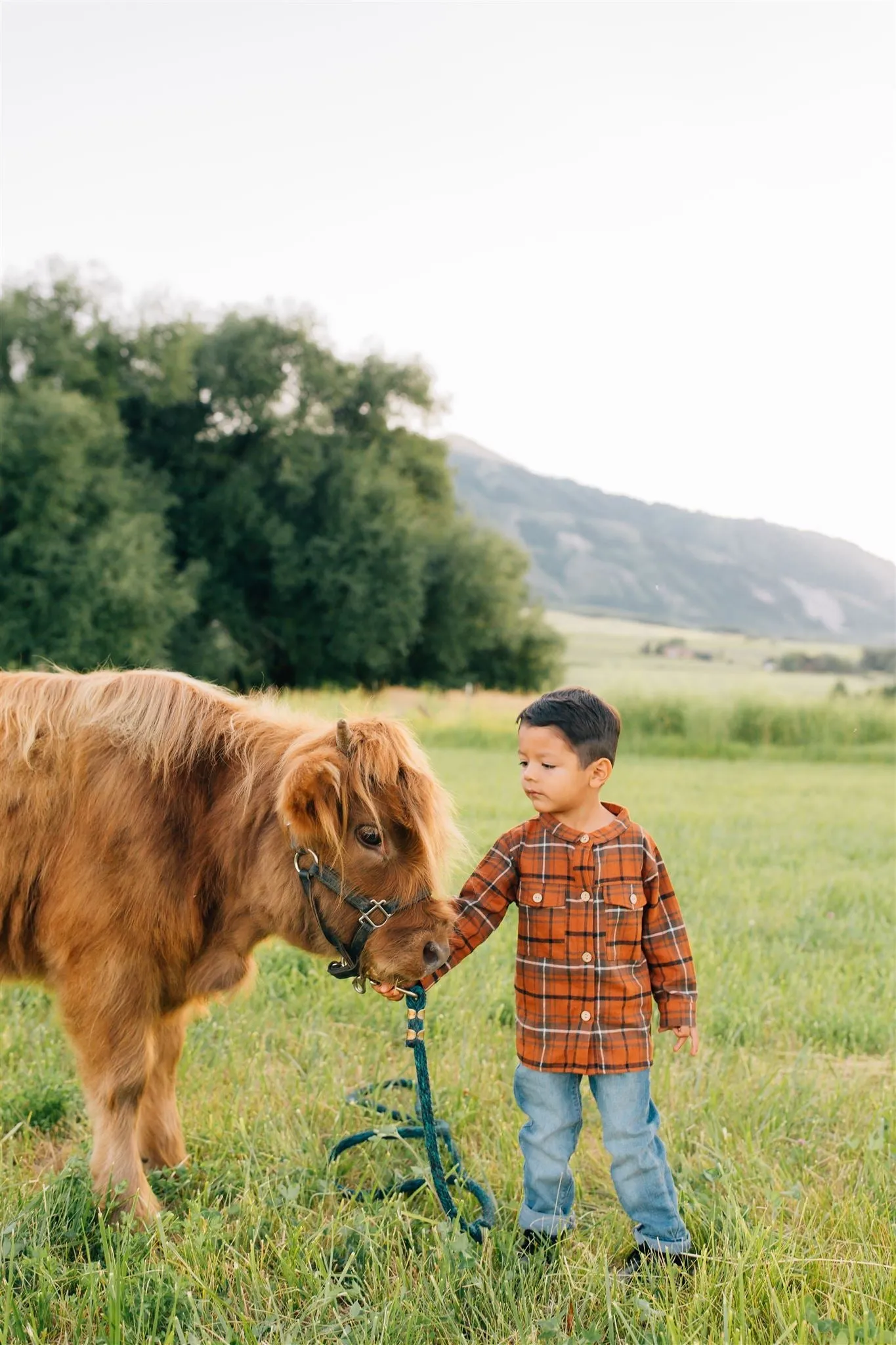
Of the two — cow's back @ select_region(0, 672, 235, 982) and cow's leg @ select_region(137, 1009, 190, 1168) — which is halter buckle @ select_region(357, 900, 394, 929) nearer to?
cow's back @ select_region(0, 672, 235, 982)

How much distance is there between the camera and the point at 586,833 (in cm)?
310

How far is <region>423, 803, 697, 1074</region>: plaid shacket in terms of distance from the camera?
3006 millimetres

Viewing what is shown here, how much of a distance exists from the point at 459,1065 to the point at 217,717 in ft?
6.00

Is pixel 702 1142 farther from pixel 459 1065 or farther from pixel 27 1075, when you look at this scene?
pixel 27 1075

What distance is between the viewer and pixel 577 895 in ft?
10.0

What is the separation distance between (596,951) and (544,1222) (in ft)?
2.74

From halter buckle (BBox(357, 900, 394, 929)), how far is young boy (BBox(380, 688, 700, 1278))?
0.76ft

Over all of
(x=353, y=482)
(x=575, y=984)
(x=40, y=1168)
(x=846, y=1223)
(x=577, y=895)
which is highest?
(x=353, y=482)

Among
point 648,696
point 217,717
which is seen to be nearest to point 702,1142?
point 217,717

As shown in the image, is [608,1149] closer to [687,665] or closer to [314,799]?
[314,799]

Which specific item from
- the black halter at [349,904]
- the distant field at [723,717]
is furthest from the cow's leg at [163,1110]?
the distant field at [723,717]

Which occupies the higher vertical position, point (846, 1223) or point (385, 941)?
point (385, 941)

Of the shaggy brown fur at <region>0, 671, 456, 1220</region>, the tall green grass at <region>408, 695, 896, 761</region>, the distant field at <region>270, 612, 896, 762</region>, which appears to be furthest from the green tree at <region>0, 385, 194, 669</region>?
the shaggy brown fur at <region>0, 671, 456, 1220</region>

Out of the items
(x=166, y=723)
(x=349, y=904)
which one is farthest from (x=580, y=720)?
(x=166, y=723)
